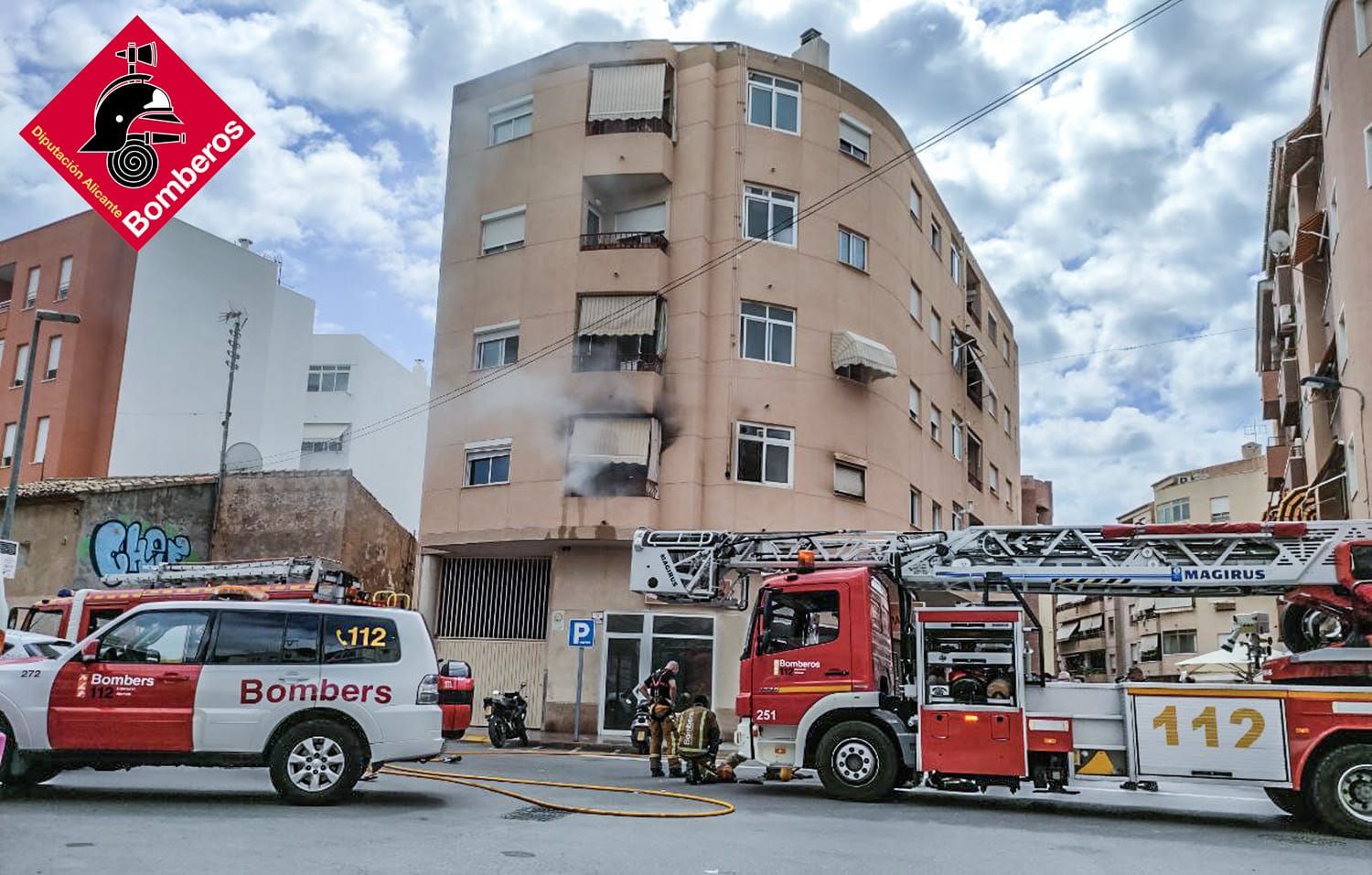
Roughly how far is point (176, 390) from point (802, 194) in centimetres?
2613

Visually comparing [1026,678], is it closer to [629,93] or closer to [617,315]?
[617,315]

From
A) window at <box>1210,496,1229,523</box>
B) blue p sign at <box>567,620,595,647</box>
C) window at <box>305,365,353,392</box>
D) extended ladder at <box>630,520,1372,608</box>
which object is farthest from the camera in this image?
window at <box>1210,496,1229,523</box>

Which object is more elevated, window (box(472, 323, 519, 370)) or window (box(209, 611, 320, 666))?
window (box(472, 323, 519, 370))

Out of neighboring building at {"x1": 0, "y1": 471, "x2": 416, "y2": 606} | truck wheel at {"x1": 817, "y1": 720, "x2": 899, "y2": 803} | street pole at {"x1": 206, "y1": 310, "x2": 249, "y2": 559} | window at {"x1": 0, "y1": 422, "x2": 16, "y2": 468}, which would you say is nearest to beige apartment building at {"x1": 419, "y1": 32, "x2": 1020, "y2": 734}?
neighboring building at {"x1": 0, "y1": 471, "x2": 416, "y2": 606}

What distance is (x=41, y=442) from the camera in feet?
126

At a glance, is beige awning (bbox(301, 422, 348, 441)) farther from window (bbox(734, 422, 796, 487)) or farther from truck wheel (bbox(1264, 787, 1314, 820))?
truck wheel (bbox(1264, 787, 1314, 820))

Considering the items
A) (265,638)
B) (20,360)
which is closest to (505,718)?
(265,638)

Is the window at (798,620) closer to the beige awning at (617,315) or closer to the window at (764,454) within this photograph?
the window at (764,454)

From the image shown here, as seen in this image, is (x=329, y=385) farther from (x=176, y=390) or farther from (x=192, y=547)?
(x=192, y=547)

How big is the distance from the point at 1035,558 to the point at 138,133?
10627 mm

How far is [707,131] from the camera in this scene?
2547 cm

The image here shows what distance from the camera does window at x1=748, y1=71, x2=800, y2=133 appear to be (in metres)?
26.0

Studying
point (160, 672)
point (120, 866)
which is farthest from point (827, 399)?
point (120, 866)

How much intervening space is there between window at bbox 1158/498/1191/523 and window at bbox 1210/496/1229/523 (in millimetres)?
1346
